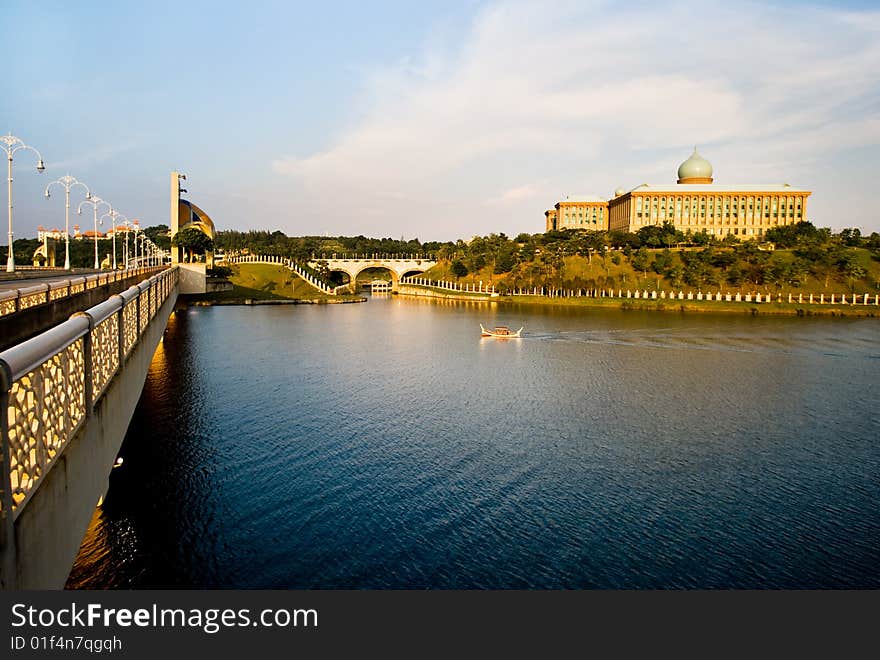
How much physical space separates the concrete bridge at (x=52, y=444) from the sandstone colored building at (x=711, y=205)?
481 feet

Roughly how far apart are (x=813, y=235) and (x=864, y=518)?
118 metres

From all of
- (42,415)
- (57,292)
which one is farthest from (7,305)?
(42,415)

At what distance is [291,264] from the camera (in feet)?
410

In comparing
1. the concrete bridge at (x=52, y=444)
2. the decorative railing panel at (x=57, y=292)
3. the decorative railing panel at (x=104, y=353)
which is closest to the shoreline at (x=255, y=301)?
the decorative railing panel at (x=57, y=292)

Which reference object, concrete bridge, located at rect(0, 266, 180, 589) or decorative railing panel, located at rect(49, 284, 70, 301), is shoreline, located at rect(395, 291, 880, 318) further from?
concrete bridge, located at rect(0, 266, 180, 589)

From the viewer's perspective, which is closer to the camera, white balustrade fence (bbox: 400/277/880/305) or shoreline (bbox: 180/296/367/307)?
shoreline (bbox: 180/296/367/307)

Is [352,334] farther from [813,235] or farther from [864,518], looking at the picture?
[813,235]

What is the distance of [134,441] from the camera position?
24828 mm

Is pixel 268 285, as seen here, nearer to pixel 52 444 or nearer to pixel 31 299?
pixel 31 299

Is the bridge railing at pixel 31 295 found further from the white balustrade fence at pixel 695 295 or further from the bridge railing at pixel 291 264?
the bridge railing at pixel 291 264

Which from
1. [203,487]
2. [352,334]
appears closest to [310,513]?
[203,487]

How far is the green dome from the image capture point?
14538 centimetres

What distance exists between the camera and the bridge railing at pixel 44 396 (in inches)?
207

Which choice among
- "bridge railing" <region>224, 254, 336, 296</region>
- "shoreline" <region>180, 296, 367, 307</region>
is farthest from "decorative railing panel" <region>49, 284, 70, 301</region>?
"bridge railing" <region>224, 254, 336, 296</region>
